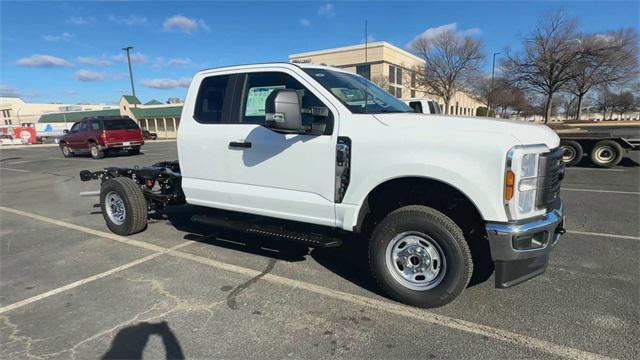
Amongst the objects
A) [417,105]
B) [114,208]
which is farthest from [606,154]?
[114,208]

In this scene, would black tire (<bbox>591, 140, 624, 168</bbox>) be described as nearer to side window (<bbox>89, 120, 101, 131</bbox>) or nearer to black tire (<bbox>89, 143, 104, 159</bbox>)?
black tire (<bbox>89, 143, 104, 159</bbox>)

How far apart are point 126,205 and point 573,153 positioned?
12.4m

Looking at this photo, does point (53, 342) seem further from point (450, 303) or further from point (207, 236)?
point (450, 303)

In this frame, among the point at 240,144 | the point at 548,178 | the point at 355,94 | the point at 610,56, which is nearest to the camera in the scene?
the point at 548,178

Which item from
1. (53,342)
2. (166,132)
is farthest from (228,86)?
(166,132)

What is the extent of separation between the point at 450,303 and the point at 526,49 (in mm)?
31068

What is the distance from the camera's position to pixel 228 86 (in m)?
4.58

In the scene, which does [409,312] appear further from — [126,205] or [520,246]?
[126,205]

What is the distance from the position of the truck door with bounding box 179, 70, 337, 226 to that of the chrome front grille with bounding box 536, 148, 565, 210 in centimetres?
171

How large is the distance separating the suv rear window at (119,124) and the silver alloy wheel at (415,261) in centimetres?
1907

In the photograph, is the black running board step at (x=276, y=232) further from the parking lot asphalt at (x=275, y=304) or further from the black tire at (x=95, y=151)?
the black tire at (x=95, y=151)

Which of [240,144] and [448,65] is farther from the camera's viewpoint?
[448,65]

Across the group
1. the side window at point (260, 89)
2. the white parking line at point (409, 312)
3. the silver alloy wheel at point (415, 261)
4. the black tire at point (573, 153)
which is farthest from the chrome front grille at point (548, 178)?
the black tire at point (573, 153)

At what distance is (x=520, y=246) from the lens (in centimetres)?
313
